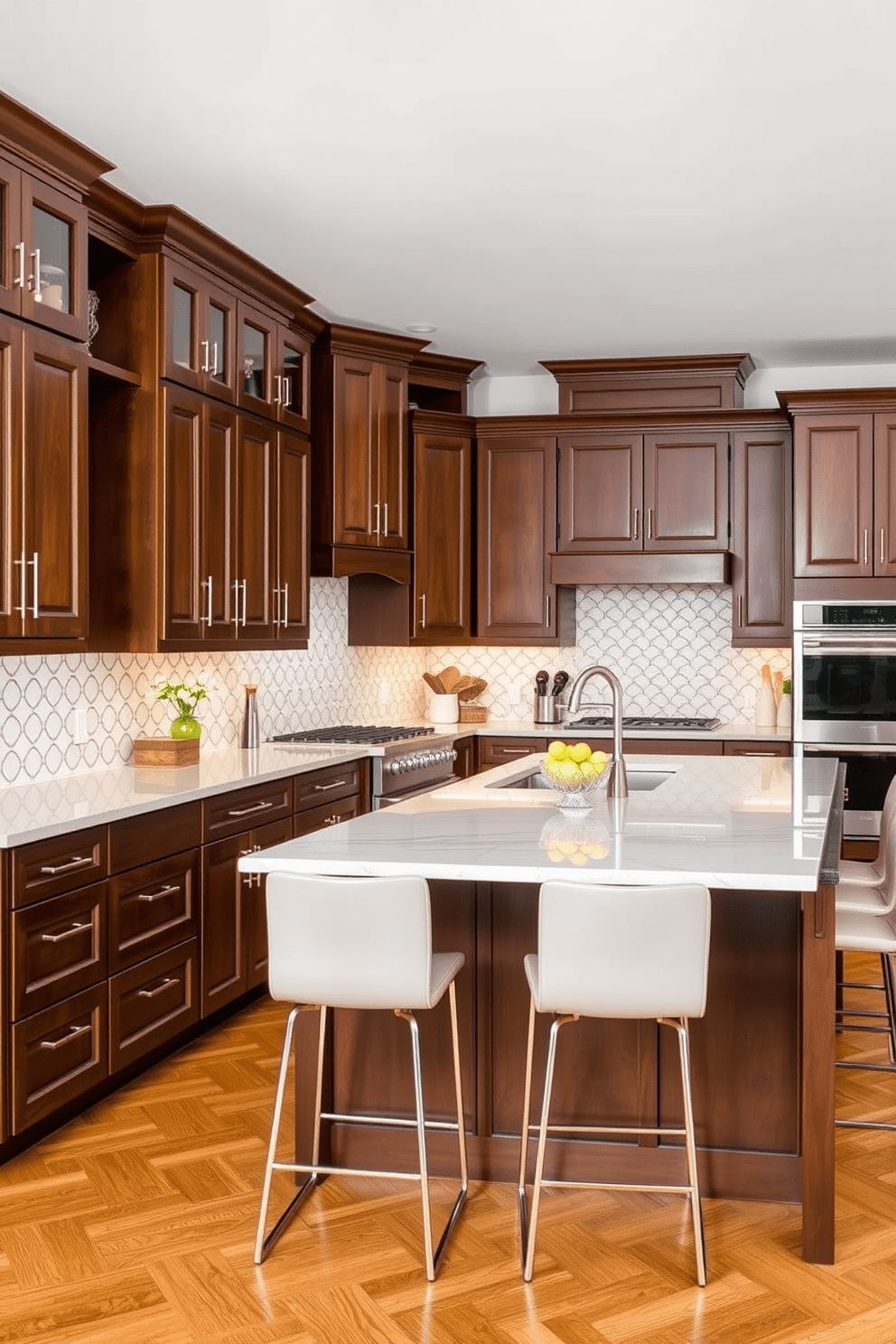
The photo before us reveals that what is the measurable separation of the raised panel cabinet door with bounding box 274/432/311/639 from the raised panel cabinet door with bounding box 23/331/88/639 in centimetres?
152

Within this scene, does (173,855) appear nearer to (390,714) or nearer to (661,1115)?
(661,1115)

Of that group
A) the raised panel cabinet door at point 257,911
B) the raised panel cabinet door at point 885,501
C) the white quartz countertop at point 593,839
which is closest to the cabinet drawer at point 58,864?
the white quartz countertop at point 593,839

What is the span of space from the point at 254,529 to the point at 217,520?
339mm

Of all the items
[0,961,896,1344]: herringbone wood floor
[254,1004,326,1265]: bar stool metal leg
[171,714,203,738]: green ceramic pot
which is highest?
[171,714,203,738]: green ceramic pot

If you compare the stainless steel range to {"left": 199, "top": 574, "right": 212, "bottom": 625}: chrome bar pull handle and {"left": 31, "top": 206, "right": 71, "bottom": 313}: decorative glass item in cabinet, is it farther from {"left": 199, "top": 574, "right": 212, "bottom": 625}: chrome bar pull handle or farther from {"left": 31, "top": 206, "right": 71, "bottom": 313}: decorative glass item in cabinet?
{"left": 31, "top": 206, "right": 71, "bottom": 313}: decorative glass item in cabinet

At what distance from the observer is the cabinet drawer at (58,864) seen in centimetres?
313

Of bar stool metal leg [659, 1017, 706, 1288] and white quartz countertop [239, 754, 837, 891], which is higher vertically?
white quartz countertop [239, 754, 837, 891]

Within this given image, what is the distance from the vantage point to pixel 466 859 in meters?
2.72

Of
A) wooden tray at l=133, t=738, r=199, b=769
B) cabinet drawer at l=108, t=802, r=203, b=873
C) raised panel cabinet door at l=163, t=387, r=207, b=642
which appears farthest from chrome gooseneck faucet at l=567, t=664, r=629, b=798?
wooden tray at l=133, t=738, r=199, b=769

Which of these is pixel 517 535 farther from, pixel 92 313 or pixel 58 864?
pixel 58 864

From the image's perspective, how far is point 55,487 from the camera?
143 inches

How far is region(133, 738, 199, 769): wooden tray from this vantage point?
4.55 m

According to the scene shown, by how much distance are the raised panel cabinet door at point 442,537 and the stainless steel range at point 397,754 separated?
66 cm

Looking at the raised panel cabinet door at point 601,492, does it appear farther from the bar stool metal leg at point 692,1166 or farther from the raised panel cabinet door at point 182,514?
the bar stool metal leg at point 692,1166
